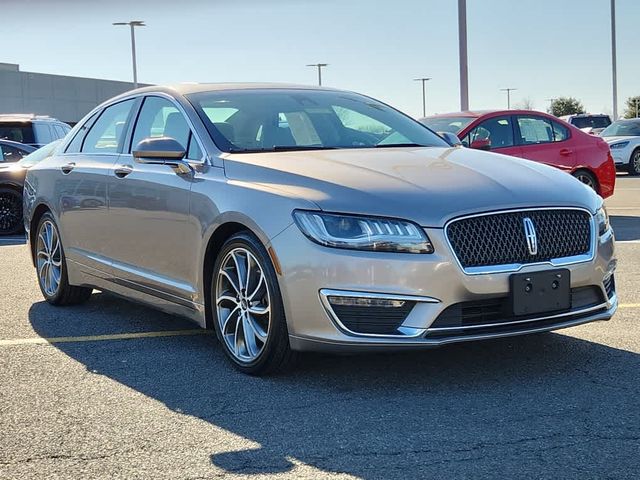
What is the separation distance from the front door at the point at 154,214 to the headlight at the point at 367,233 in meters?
1.04

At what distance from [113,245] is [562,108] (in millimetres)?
84421

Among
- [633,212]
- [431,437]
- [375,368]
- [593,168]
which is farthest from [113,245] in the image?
[633,212]

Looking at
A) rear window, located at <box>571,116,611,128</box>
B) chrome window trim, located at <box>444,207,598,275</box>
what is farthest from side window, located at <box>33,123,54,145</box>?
rear window, located at <box>571,116,611,128</box>

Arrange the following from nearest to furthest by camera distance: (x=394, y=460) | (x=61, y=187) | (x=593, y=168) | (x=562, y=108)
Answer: (x=394, y=460)
(x=61, y=187)
(x=593, y=168)
(x=562, y=108)

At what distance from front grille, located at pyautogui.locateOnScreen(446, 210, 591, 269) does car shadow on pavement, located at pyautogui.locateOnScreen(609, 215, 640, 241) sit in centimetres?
604

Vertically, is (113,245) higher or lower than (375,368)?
higher

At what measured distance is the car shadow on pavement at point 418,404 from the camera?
3.53 meters

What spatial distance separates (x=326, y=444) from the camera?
3.75 meters

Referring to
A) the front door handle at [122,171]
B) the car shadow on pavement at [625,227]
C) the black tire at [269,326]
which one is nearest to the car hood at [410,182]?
the black tire at [269,326]

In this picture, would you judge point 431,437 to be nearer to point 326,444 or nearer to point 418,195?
point 326,444

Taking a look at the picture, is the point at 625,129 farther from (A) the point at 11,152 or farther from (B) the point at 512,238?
(B) the point at 512,238

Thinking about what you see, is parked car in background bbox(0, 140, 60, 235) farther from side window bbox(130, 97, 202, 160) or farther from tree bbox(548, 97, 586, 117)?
tree bbox(548, 97, 586, 117)

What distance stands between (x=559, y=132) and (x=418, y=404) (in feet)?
31.8

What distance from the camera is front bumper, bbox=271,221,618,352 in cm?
425
